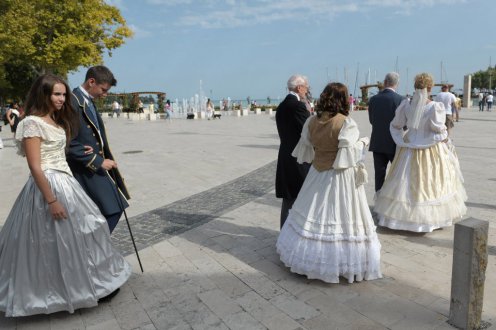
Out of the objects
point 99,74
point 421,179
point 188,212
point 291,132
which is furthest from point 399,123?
point 99,74

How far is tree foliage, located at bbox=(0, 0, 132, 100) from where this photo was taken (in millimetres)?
15562

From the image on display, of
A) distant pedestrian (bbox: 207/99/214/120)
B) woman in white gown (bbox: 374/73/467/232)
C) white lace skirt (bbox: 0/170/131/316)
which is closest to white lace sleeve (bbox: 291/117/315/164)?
woman in white gown (bbox: 374/73/467/232)

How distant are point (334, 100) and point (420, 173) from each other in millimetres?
1967

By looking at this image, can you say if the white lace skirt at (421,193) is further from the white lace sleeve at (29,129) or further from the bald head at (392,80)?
the white lace sleeve at (29,129)

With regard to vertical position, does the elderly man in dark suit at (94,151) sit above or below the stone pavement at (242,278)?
above

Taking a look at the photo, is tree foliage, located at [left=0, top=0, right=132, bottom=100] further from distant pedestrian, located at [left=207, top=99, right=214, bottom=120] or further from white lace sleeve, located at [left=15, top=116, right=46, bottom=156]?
white lace sleeve, located at [left=15, top=116, right=46, bottom=156]

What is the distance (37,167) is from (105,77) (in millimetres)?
1002

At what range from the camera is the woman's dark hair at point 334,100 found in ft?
11.9

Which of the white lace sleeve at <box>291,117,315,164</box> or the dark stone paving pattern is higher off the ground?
the white lace sleeve at <box>291,117,315,164</box>

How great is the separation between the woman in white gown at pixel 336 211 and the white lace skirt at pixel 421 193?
1390mm

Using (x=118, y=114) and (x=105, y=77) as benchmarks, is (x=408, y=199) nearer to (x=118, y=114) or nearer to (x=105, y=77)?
(x=105, y=77)

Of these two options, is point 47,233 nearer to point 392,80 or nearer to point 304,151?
point 304,151

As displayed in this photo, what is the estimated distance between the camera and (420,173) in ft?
16.0

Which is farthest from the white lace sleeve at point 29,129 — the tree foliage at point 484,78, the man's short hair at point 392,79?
the tree foliage at point 484,78
